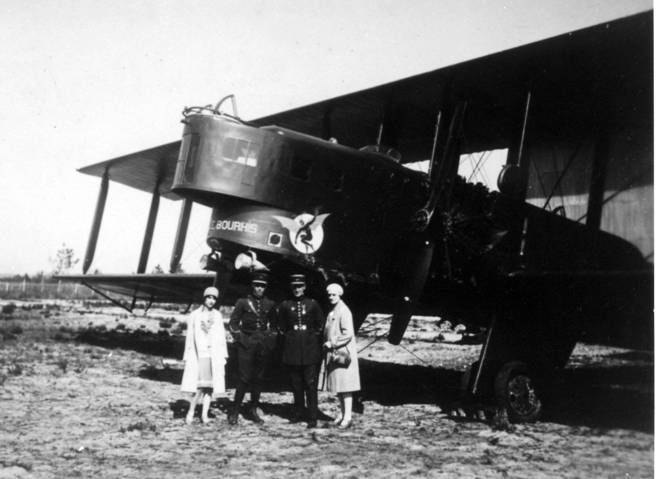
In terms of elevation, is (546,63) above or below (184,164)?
above

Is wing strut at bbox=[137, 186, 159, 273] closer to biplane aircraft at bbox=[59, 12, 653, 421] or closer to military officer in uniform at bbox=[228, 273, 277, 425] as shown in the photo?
biplane aircraft at bbox=[59, 12, 653, 421]

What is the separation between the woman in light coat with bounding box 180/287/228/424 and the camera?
665 cm

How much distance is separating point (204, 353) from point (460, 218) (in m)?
3.60

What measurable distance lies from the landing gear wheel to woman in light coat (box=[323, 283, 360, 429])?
1.86m

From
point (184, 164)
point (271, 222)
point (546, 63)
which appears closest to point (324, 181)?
point (271, 222)

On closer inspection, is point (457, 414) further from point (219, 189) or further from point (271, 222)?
point (219, 189)

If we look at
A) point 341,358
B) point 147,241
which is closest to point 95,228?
point 147,241

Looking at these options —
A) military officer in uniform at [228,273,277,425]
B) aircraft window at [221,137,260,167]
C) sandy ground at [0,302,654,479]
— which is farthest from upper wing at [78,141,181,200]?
military officer in uniform at [228,273,277,425]

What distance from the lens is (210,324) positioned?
22.5ft

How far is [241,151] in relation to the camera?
6988 millimetres

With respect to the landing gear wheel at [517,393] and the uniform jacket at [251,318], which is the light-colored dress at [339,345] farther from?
the landing gear wheel at [517,393]

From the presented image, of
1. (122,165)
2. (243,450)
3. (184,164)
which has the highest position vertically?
(122,165)

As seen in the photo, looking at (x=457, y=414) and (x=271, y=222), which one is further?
Result: (x=457, y=414)

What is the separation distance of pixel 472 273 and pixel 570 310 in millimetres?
1982
